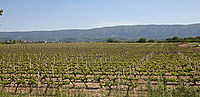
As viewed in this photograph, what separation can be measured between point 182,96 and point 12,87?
33.6 feet

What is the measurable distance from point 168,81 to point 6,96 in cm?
957

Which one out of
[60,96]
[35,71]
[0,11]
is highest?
[0,11]

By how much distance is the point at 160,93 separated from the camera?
21.7 feet

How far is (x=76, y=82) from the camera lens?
14156 mm

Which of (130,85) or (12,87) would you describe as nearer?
(130,85)

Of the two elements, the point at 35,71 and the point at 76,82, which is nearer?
the point at 76,82

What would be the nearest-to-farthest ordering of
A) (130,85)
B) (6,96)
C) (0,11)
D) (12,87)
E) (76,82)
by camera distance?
(6,96), (0,11), (130,85), (12,87), (76,82)

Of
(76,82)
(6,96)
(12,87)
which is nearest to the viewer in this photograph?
(6,96)

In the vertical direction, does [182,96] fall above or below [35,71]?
above

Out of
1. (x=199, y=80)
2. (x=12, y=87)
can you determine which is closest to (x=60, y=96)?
(x=12, y=87)

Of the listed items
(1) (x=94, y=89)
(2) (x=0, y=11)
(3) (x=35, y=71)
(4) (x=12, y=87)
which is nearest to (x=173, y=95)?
(1) (x=94, y=89)

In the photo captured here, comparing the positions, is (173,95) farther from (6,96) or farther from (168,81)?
(168,81)

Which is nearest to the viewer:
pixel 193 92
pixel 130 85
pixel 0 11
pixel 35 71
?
pixel 193 92

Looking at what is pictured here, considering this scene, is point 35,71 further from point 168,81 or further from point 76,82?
point 168,81
